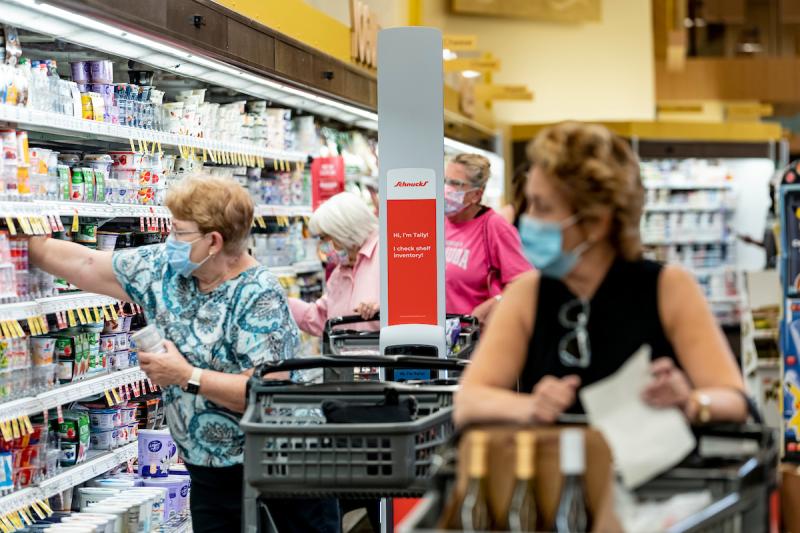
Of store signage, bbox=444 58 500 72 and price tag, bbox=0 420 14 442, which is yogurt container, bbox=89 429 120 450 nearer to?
price tag, bbox=0 420 14 442

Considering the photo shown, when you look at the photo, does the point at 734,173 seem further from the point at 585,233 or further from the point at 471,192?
the point at 585,233

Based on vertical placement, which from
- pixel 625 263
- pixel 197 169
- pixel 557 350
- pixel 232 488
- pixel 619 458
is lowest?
pixel 232 488

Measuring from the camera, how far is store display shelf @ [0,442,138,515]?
3857mm

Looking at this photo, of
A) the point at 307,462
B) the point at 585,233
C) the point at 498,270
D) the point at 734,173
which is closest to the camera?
the point at 585,233

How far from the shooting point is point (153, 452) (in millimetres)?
5129

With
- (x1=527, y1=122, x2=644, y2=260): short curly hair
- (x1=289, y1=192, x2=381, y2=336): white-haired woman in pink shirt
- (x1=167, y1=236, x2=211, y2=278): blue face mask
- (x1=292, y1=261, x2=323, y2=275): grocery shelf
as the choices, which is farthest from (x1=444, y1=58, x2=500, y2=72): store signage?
(x1=527, y1=122, x2=644, y2=260): short curly hair

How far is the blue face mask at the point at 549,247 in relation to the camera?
2236mm

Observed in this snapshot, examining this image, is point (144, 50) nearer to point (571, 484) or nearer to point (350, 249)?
point (350, 249)

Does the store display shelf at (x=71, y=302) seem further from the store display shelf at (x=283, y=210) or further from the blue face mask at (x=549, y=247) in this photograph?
the blue face mask at (x=549, y=247)

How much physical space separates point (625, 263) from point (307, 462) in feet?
3.25

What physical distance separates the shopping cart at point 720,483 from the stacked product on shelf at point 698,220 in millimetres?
14505

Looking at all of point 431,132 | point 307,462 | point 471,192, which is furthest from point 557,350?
point 471,192

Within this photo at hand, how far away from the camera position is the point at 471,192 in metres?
5.69

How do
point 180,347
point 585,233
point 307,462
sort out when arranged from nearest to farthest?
point 585,233, point 307,462, point 180,347
